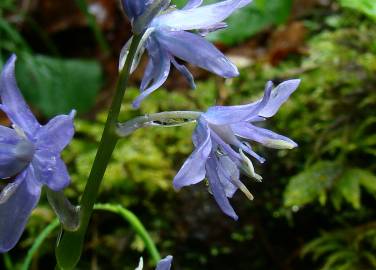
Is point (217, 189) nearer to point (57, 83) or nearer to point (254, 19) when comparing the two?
point (254, 19)

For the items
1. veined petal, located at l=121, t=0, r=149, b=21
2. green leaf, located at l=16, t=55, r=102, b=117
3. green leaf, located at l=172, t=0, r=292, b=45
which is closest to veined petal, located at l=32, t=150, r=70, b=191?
veined petal, located at l=121, t=0, r=149, b=21

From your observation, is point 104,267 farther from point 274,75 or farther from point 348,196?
point 274,75

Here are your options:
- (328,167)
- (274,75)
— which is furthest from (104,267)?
(274,75)

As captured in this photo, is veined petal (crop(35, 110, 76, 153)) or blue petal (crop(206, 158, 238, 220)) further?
blue petal (crop(206, 158, 238, 220))

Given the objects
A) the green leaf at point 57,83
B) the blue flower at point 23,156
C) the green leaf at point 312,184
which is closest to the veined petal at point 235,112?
the blue flower at point 23,156

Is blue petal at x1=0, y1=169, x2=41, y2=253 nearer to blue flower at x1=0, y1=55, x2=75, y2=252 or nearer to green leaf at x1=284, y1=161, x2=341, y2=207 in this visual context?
blue flower at x1=0, y1=55, x2=75, y2=252

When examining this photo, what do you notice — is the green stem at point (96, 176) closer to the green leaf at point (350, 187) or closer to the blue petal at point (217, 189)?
the blue petal at point (217, 189)
